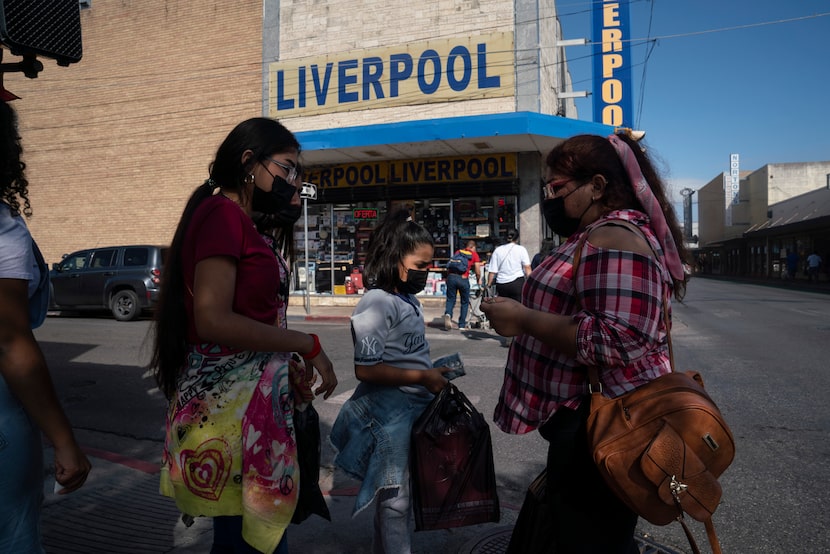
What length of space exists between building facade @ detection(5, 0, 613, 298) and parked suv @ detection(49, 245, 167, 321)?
13.5ft

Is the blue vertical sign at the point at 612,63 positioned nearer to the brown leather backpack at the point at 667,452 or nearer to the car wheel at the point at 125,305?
the car wheel at the point at 125,305

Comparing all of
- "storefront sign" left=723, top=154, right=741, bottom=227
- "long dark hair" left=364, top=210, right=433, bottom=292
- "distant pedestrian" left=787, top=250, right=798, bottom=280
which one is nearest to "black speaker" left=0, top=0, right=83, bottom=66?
"long dark hair" left=364, top=210, right=433, bottom=292

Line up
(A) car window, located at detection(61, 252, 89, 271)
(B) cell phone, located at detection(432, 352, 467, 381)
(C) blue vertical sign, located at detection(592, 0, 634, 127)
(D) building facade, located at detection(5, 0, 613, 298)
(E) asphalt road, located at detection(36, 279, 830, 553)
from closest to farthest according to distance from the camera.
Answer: (B) cell phone, located at detection(432, 352, 467, 381), (E) asphalt road, located at detection(36, 279, 830, 553), (A) car window, located at detection(61, 252, 89, 271), (D) building facade, located at detection(5, 0, 613, 298), (C) blue vertical sign, located at detection(592, 0, 634, 127)

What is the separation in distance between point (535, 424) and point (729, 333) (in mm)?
10734

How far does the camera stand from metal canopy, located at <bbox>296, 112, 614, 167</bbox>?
13656 mm

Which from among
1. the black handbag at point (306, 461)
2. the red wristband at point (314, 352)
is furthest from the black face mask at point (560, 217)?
the black handbag at point (306, 461)

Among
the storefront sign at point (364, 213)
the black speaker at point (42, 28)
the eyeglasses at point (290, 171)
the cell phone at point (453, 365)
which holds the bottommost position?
the cell phone at point (453, 365)

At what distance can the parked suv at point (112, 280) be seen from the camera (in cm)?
1376

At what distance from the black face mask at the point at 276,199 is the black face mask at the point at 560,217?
887 millimetres

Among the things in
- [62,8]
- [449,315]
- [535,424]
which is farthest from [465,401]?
[449,315]

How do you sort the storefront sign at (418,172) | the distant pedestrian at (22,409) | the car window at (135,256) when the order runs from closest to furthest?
the distant pedestrian at (22,409) → the car window at (135,256) → the storefront sign at (418,172)

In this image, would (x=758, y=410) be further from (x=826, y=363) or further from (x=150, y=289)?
(x=150, y=289)

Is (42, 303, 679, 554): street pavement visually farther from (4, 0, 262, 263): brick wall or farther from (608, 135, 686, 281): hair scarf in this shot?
(4, 0, 262, 263): brick wall

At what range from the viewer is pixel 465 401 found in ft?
8.04
